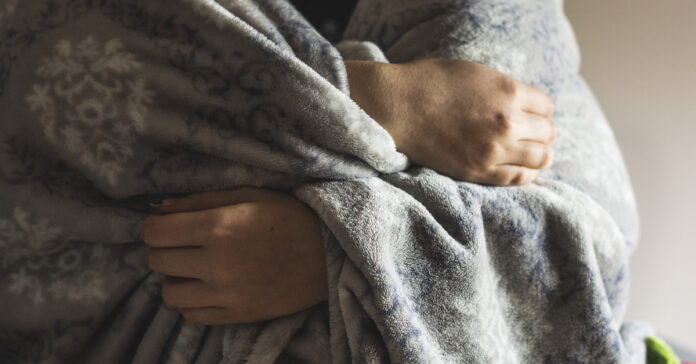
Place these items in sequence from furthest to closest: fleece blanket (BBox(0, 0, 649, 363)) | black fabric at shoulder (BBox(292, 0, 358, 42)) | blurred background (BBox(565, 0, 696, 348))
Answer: blurred background (BBox(565, 0, 696, 348)), black fabric at shoulder (BBox(292, 0, 358, 42)), fleece blanket (BBox(0, 0, 649, 363))

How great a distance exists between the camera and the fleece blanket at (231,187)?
0.39 m

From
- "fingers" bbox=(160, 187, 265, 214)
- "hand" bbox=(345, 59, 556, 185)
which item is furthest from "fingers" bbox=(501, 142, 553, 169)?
"fingers" bbox=(160, 187, 265, 214)

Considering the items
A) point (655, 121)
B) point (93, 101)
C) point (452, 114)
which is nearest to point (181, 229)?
point (93, 101)

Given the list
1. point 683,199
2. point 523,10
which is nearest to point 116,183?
point 523,10

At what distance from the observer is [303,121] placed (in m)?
0.39

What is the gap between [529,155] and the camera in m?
0.48

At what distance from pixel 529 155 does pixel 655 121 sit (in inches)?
24.0

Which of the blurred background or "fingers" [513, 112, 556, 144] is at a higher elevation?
"fingers" [513, 112, 556, 144]

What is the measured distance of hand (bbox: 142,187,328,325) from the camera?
391 millimetres

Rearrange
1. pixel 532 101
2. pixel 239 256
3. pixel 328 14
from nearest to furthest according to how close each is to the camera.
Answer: pixel 239 256 < pixel 532 101 < pixel 328 14

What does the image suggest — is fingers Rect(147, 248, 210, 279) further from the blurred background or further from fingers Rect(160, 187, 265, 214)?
the blurred background

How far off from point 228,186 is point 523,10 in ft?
1.28

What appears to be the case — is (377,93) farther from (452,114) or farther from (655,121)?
(655,121)

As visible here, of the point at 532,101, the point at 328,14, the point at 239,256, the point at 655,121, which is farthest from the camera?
the point at 655,121
